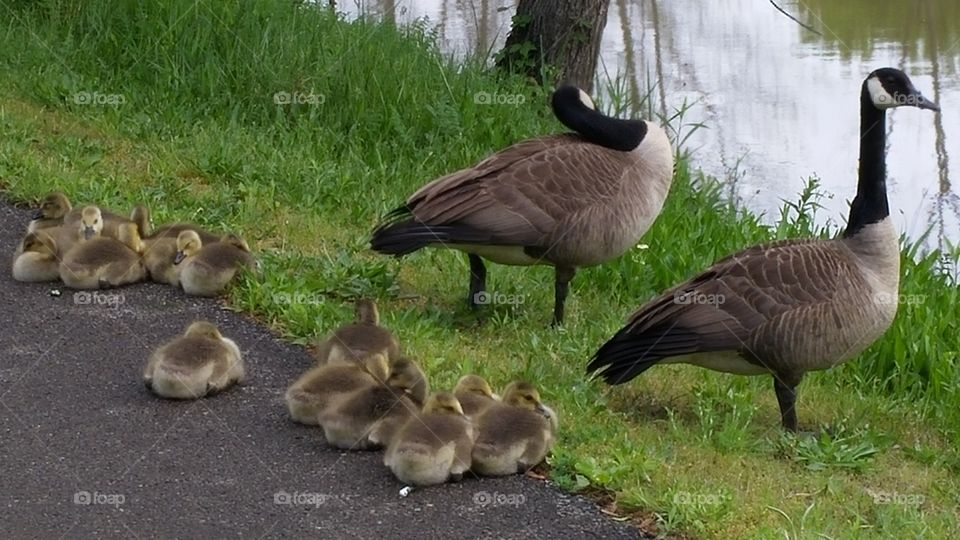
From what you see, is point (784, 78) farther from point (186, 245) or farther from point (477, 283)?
point (186, 245)

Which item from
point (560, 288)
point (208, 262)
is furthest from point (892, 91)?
point (208, 262)

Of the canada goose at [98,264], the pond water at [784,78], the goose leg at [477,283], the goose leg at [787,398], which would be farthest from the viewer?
the pond water at [784,78]

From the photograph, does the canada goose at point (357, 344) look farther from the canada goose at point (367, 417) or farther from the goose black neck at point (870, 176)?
the goose black neck at point (870, 176)

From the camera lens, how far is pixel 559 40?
1125cm

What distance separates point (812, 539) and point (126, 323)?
362cm

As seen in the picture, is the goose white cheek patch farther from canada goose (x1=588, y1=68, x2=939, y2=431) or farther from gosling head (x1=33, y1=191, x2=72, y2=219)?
gosling head (x1=33, y1=191, x2=72, y2=219)

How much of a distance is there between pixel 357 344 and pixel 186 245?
1.53 metres

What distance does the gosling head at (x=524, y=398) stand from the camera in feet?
18.2

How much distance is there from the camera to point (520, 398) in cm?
557

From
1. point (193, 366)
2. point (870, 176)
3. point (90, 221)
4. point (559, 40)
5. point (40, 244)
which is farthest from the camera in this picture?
point (559, 40)

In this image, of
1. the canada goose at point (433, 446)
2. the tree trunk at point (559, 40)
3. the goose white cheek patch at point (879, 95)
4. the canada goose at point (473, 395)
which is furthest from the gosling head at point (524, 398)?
the tree trunk at point (559, 40)

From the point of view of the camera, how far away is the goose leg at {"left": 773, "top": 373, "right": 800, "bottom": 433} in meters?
6.41

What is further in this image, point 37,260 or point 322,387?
point 37,260

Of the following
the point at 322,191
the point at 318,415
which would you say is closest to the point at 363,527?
the point at 318,415
